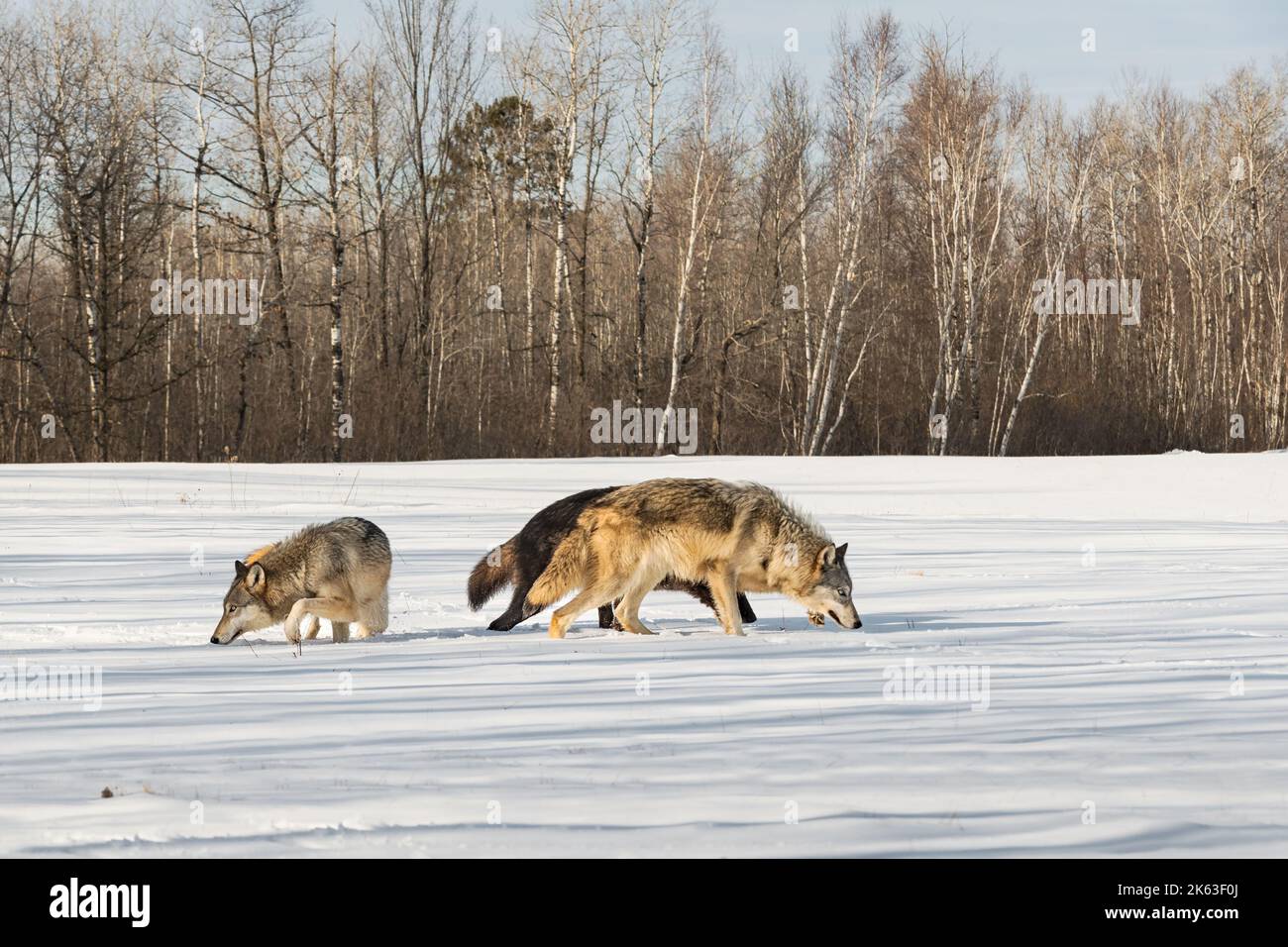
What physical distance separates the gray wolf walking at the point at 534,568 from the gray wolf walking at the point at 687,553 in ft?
0.40

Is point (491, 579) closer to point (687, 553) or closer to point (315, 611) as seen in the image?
point (315, 611)

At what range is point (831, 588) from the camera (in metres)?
8.48

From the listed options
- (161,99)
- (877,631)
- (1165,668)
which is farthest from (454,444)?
(1165,668)

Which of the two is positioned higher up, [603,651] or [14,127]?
[14,127]

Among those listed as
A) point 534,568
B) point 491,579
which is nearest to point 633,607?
point 534,568

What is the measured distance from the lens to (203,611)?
33.2 feet

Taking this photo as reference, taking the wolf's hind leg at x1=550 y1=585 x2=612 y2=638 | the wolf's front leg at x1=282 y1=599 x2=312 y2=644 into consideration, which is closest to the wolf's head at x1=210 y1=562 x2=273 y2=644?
the wolf's front leg at x1=282 y1=599 x2=312 y2=644

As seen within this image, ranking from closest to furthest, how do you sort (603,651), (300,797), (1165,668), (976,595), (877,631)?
(300,797)
(1165,668)
(603,651)
(877,631)
(976,595)

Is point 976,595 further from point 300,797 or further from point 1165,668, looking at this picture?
point 300,797

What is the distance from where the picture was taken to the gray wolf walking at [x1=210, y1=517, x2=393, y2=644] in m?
8.51

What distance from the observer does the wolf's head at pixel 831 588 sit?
8469mm

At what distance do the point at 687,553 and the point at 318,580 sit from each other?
2.56 metres

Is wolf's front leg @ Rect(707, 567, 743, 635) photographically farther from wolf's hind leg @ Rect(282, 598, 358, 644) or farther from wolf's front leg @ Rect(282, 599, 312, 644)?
wolf's front leg @ Rect(282, 599, 312, 644)
